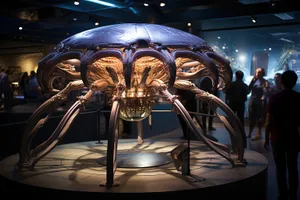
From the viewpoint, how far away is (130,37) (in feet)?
14.5

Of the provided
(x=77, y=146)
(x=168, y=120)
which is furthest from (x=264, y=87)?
(x=77, y=146)

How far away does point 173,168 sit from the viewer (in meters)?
4.63

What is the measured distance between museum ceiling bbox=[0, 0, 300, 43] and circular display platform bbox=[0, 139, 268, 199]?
3.80 meters

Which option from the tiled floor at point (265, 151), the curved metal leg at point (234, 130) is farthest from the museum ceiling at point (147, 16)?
the curved metal leg at point (234, 130)

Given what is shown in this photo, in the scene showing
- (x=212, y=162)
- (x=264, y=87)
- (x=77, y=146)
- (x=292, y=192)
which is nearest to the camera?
(x=292, y=192)

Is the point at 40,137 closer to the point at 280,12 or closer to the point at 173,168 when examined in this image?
the point at 173,168

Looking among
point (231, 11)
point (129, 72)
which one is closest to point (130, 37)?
point (129, 72)

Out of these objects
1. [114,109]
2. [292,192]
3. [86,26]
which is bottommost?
[292,192]

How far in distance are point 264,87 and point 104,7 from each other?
3.70 meters

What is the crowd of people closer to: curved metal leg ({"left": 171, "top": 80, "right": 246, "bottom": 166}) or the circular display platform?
the circular display platform

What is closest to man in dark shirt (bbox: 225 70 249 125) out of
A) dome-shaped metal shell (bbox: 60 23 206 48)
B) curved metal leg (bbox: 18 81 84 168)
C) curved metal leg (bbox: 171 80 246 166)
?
curved metal leg (bbox: 171 80 246 166)

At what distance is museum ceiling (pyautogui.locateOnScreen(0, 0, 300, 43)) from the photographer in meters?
8.27

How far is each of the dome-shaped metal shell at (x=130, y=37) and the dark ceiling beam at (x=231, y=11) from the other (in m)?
4.25

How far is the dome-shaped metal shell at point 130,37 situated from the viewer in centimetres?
436
